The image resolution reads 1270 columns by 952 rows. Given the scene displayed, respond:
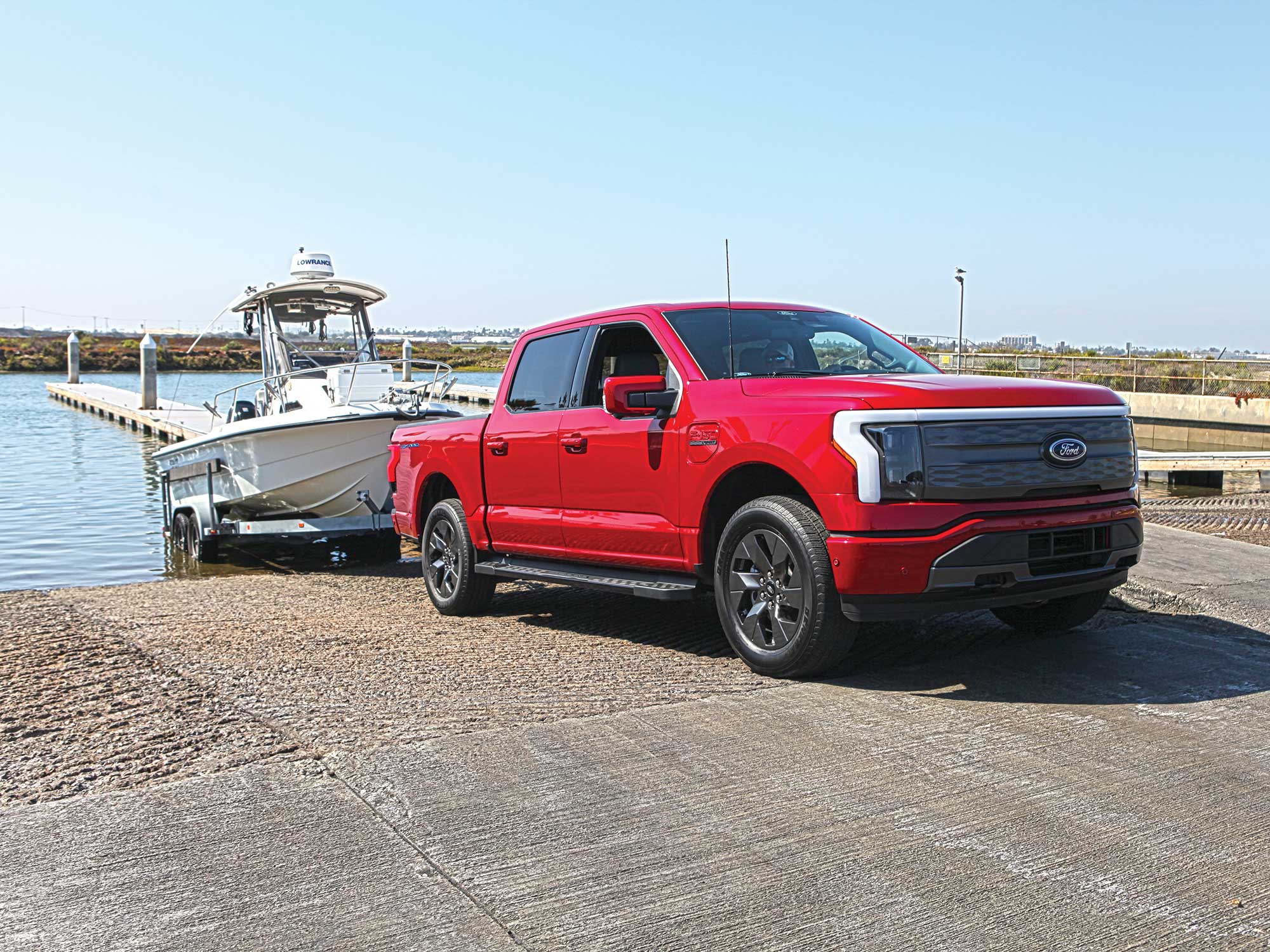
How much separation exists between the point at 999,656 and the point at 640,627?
228cm

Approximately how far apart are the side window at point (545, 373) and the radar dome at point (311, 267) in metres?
8.93

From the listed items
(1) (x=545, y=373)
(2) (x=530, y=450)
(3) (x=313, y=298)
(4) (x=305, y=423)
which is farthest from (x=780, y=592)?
(3) (x=313, y=298)

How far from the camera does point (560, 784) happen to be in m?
4.45

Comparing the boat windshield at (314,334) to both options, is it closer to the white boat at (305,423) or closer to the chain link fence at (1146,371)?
the white boat at (305,423)

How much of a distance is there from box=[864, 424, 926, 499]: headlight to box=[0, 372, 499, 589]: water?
11.4 meters

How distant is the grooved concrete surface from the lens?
3383 millimetres

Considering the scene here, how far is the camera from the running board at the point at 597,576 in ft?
21.5

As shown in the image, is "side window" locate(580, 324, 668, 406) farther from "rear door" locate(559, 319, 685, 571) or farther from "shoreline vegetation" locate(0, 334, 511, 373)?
"shoreline vegetation" locate(0, 334, 511, 373)

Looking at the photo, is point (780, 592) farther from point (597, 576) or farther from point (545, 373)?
point (545, 373)

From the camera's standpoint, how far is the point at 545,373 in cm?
800

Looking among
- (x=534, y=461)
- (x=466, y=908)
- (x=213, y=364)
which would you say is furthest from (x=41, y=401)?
(x=466, y=908)

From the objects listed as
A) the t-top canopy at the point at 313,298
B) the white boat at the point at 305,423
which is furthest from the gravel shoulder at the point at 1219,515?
the t-top canopy at the point at 313,298

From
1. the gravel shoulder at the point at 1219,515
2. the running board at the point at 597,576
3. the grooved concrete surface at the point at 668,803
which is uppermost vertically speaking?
the running board at the point at 597,576

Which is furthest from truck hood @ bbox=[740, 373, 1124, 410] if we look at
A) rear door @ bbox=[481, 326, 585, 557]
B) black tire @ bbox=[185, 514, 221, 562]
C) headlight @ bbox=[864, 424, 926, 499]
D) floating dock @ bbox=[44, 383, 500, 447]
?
floating dock @ bbox=[44, 383, 500, 447]
